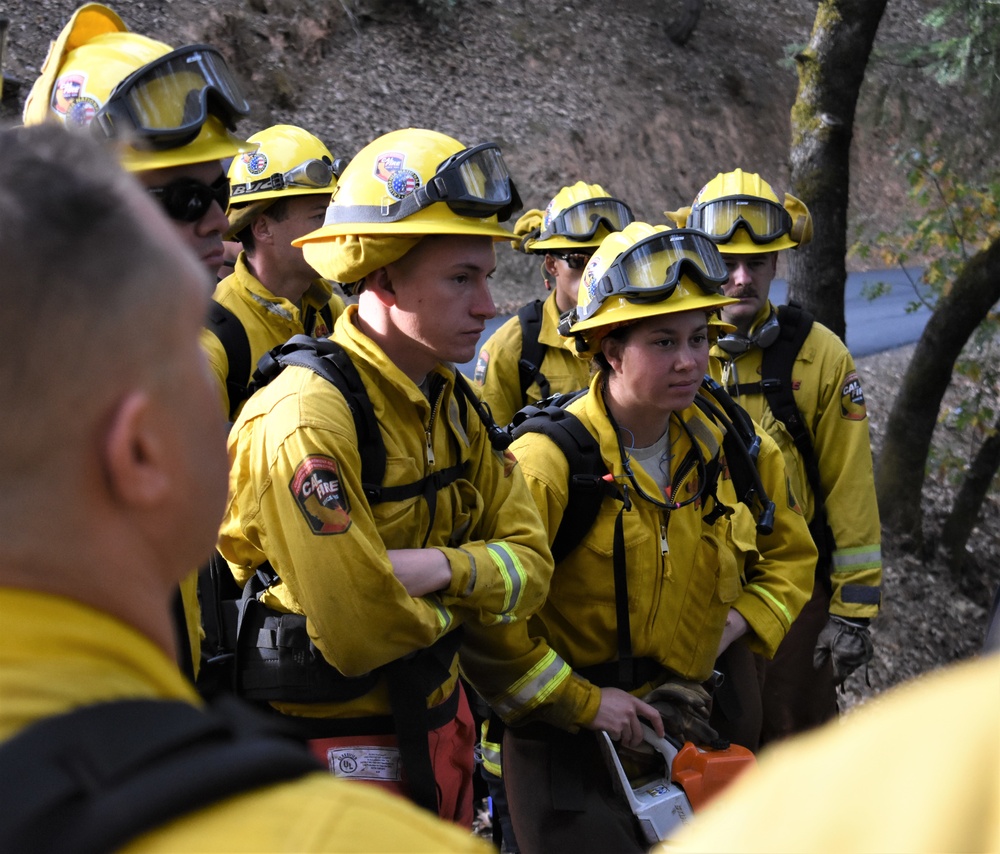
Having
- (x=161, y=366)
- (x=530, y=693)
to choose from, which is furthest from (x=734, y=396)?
(x=161, y=366)

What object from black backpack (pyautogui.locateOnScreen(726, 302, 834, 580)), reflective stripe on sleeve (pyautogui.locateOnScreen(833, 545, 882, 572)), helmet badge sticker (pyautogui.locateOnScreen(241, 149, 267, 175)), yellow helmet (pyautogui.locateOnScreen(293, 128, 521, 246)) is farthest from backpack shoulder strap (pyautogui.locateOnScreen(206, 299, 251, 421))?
reflective stripe on sleeve (pyautogui.locateOnScreen(833, 545, 882, 572))

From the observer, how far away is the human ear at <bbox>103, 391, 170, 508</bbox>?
110cm

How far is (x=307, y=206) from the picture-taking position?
201 inches

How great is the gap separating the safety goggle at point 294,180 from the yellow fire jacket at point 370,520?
189 cm

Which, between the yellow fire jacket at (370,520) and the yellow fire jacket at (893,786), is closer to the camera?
the yellow fire jacket at (893,786)

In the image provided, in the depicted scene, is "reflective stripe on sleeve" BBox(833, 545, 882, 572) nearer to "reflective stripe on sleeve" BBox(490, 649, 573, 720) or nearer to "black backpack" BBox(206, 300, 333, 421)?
"reflective stripe on sleeve" BBox(490, 649, 573, 720)

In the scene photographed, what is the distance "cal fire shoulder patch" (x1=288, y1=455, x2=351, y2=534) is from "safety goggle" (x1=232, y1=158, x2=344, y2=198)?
2565 mm

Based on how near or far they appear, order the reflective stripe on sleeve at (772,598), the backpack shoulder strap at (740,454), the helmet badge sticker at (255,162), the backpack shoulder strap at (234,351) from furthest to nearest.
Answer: the helmet badge sticker at (255,162) → the backpack shoulder strap at (234,351) → the reflective stripe on sleeve at (772,598) → the backpack shoulder strap at (740,454)

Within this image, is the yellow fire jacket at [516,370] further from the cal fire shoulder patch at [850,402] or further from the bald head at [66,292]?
the bald head at [66,292]

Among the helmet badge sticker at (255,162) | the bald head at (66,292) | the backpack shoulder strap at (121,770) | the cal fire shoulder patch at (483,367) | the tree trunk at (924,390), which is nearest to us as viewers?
the backpack shoulder strap at (121,770)

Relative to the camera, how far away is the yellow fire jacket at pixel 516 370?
5.88 m

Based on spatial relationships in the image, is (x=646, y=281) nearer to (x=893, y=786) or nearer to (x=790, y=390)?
(x=790, y=390)

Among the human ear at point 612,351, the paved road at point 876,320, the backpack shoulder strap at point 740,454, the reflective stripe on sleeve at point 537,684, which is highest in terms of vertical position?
the human ear at point 612,351

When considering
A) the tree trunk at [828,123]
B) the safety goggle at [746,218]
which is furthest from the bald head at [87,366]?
the tree trunk at [828,123]
